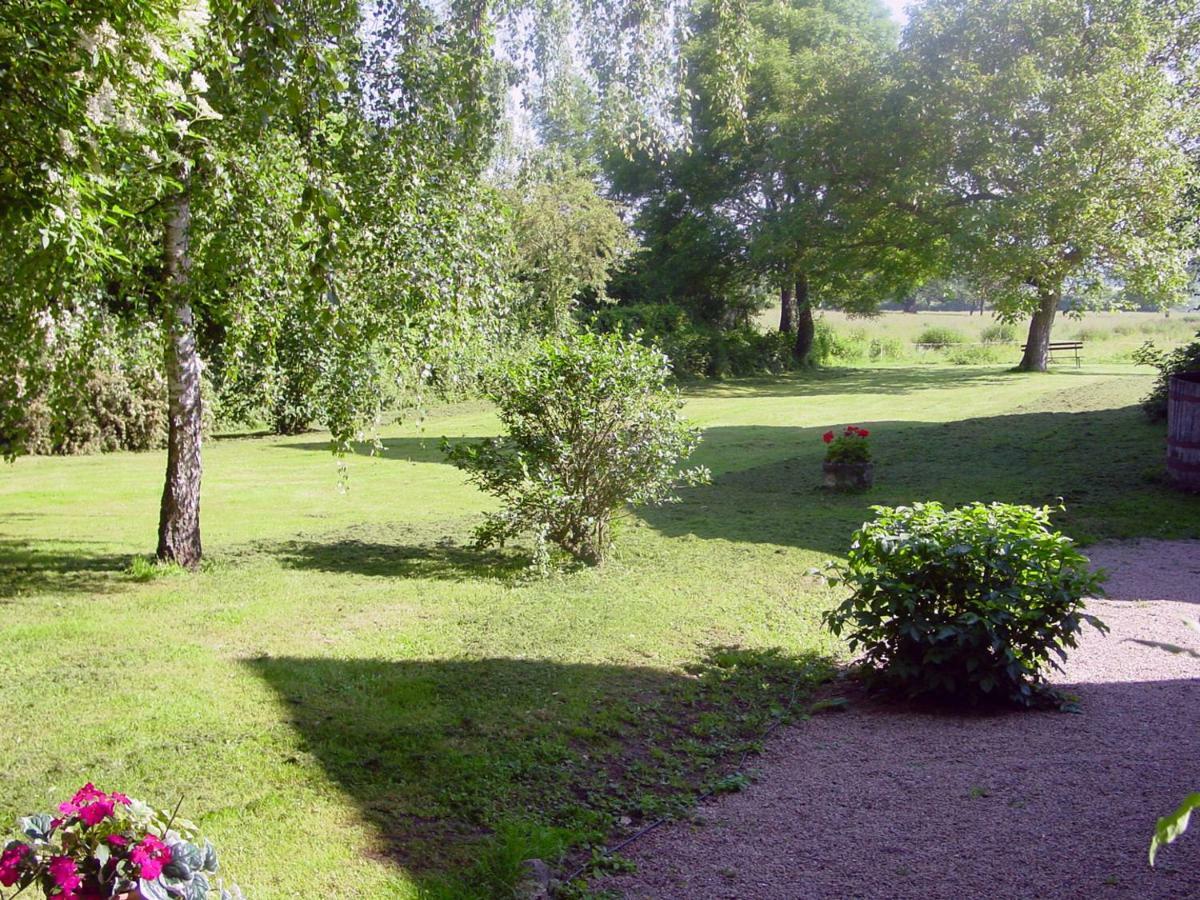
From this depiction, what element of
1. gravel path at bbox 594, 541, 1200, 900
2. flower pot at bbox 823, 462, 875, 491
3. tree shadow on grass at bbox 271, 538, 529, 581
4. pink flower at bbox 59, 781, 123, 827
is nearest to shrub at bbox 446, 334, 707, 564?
tree shadow on grass at bbox 271, 538, 529, 581

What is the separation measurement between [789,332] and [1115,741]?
3271cm

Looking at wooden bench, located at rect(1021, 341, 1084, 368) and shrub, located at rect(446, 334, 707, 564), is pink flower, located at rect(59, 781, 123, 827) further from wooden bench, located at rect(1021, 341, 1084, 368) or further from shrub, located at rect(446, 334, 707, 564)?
wooden bench, located at rect(1021, 341, 1084, 368)

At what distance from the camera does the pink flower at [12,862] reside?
1871 mm

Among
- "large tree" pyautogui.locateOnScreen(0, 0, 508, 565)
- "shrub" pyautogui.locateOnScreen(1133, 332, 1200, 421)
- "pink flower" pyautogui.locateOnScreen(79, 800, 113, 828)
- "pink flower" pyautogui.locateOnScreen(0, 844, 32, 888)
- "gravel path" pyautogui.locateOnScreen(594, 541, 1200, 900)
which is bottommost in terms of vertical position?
"gravel path" pyautogui.locateOnScreen(594, 541, 1200, 900)

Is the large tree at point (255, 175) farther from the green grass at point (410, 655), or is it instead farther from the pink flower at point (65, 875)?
the pink flower at point (65, 875)

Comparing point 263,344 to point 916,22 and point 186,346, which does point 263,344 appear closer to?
point 186,346

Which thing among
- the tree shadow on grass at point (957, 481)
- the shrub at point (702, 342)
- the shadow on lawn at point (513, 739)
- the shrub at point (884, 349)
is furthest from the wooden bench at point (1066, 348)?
the shadow on lawn at point (513, 739)

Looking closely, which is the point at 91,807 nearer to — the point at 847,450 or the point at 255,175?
the point at 255,175

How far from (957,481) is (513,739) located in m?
9.02

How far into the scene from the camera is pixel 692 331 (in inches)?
1228

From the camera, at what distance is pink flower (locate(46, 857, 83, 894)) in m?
1.91

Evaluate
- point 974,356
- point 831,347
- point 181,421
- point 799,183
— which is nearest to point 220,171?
point 181,421

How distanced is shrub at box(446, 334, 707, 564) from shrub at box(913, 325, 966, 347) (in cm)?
4015

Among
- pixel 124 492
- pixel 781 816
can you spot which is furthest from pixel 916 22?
pixel 781 816
